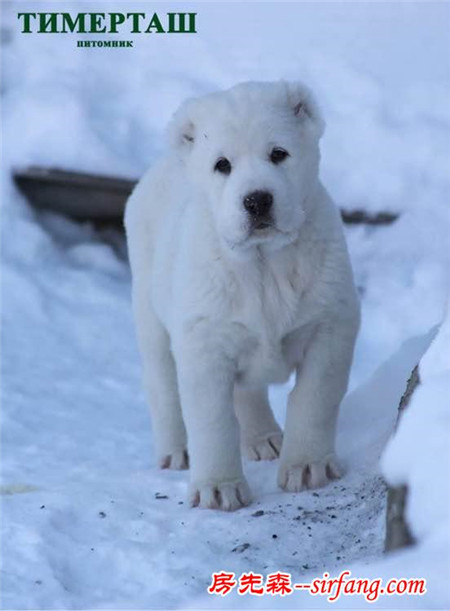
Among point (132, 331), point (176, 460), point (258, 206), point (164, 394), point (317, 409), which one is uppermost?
point (258, 206)

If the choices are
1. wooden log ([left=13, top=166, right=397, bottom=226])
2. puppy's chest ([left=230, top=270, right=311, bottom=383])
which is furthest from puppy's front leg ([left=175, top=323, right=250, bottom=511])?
wooden log ([left=13, top=166, right=397, bottom=226])

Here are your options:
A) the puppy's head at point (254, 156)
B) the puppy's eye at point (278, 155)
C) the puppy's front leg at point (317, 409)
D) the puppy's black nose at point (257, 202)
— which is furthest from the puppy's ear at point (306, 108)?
the puppy's front leg at point (317, 409)

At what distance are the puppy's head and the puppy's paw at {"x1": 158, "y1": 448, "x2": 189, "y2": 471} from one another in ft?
4.75

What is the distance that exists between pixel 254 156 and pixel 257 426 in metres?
1.58

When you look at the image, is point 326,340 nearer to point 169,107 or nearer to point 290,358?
point 290,358

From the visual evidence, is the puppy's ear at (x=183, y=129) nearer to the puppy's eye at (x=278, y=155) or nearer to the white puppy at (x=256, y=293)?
the white puppy at (x=256, y=293)

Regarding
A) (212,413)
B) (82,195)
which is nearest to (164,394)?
(212,413)

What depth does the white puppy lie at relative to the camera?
516cm

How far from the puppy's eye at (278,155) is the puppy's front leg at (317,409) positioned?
0.74m

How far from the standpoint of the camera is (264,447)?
6.14 metres

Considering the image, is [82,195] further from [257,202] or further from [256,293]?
[257,202]

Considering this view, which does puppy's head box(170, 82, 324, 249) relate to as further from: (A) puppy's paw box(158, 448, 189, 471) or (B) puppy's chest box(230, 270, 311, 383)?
(A) puppy's paw box(158, 448, 189, 471)

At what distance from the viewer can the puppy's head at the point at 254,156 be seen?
195 inches

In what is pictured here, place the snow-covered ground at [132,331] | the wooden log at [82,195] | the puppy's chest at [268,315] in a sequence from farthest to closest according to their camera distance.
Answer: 1. the wooden log at [82,195]
2. the puppy's chest at [268,315]
3. the snow-covered ground at [132,331]
